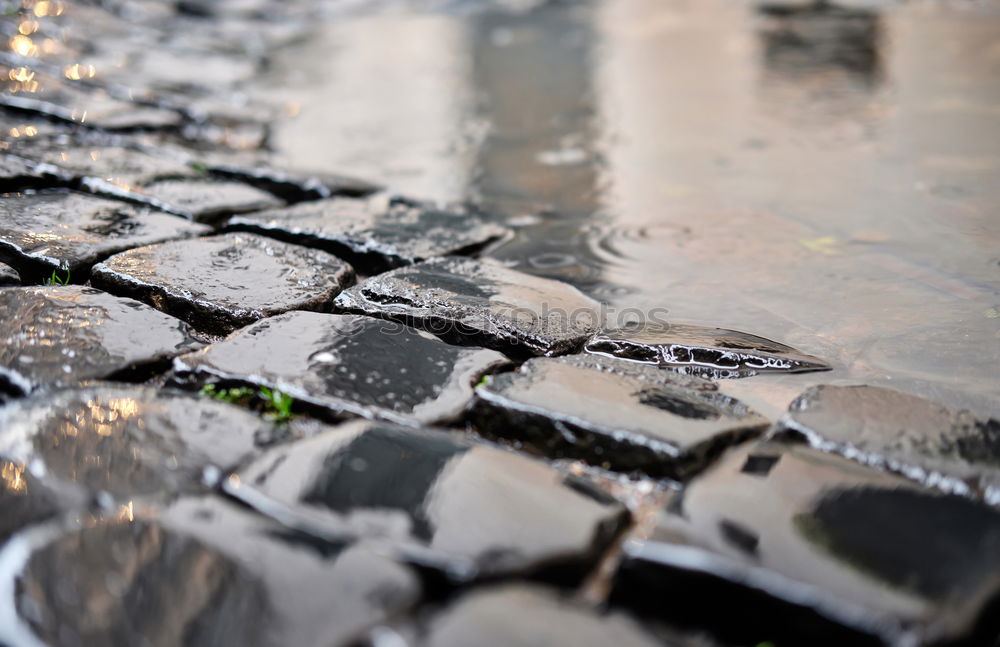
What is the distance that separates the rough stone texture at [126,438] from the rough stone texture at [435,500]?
0.10m

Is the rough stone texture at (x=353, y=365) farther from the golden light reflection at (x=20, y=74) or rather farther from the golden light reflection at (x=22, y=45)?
the golden light reflection at (x=22, y=45)

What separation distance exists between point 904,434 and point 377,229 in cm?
181

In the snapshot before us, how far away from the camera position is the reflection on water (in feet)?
7.56

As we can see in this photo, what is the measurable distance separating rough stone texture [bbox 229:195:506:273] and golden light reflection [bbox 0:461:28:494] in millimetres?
1381

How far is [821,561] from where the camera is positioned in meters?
1.14

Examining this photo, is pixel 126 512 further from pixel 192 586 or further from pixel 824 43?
pixel 824 43

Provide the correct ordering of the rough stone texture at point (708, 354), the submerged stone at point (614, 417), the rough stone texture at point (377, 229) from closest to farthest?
the submerged stone at point (614, 417) < the rough stone texture at point (708, 354) < the rough stone texture at point (377, 229)

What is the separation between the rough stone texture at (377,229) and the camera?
8.50 ft

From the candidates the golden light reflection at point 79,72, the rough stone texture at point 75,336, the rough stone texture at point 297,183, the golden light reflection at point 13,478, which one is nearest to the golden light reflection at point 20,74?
the golden light reflection at point 79,72

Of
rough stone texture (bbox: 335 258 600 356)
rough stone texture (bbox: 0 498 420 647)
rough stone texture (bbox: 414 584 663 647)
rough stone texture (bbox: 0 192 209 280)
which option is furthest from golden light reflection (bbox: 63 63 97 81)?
rough stone texture (bbox: 414 584 663 647)

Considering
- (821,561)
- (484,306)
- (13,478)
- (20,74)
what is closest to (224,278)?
(484,306)

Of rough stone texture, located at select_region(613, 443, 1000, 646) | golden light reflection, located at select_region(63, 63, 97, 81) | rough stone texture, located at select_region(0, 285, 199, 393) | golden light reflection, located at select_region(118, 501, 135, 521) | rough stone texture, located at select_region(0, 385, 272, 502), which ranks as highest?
golden light reflection, located at select_region(63, 63, 97, 81)

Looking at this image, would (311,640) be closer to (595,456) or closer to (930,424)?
(595,456)

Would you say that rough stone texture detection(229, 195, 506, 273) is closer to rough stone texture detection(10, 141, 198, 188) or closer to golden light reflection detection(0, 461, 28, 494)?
rough stone texture detection(10, 141, 198, 188)
